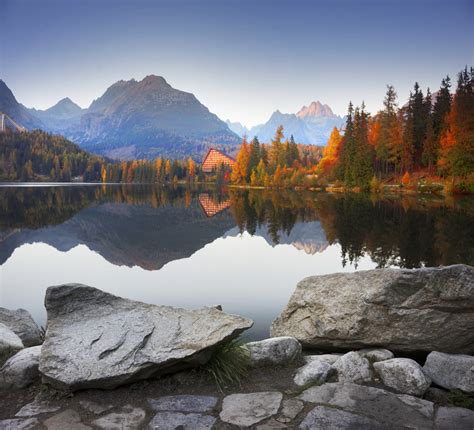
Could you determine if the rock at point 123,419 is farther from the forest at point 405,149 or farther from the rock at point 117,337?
the forest at point 405,149

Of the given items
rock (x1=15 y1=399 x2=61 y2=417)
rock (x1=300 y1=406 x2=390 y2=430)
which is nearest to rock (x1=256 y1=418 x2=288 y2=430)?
Answer: rock (x1=300 y1=406 x2=390 y2=430)

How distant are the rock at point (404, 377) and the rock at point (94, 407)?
3.94 m

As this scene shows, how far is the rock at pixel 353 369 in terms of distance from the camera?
6074mm

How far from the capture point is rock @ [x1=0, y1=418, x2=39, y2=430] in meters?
4.65

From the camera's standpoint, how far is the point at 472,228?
25.7 meters

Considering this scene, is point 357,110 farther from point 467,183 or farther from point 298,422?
point 298,422

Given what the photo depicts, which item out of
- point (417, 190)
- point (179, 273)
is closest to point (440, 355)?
point (179, 273)

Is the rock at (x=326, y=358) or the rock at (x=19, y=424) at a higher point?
the rock at (x=19, y=424)

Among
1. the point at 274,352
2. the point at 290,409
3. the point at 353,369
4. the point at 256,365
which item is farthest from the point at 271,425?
the point at 353,369

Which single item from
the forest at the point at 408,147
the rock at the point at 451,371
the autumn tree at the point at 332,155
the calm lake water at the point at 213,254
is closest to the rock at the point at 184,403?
the rock at the point at 451,371

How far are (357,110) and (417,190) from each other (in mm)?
22271

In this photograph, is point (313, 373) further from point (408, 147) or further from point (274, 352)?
point (408, 147)

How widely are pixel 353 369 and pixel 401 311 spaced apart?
1.51m

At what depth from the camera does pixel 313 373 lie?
599 centimetres
